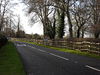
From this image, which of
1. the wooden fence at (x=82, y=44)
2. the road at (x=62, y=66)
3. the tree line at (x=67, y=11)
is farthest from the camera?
the tree line at (x=67, y=11)

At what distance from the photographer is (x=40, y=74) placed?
7.29m

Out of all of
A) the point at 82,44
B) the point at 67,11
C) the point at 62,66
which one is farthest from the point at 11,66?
the point at 67,11

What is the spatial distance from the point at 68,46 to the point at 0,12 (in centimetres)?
2763

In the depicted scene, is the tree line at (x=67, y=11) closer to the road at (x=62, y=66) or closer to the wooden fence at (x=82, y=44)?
the wooden fence at (x=82, y=44)

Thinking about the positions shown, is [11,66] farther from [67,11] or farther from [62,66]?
[67,11]

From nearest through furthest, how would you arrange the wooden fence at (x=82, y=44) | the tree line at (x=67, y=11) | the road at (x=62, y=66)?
the road at (x=62, y=66) → the wooden fence at (x=82, y=44) → the tree line at (x=67, y=11)

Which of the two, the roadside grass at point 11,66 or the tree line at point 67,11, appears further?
the tree line at point 67,11

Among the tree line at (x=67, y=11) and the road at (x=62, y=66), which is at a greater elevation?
the tree line at (x=67, y=11)

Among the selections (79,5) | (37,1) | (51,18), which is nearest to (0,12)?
(51,18)

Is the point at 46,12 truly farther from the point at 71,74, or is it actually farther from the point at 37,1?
the point at 71,74

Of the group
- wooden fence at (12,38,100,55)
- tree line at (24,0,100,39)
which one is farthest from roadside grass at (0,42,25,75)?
tree line at (24,0,100,39)

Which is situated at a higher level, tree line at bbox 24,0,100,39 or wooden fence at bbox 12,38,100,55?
tree line at bbox 24,0,100,39

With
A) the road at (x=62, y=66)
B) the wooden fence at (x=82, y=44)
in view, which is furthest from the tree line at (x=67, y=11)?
the road at (x=62, y=66)

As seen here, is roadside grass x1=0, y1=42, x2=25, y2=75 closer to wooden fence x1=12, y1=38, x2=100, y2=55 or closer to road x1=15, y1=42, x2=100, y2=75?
road x1=15, y1=42, x2=100, y2=75
